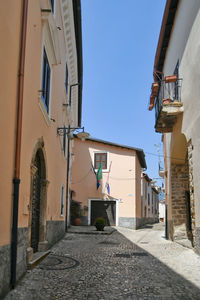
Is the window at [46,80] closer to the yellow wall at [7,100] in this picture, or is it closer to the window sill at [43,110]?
the window sill at [43,110]

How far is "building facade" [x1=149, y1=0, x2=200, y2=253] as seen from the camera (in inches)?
350

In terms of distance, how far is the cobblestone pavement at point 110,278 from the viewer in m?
5.02

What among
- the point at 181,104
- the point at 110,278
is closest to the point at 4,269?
the point at 110,278

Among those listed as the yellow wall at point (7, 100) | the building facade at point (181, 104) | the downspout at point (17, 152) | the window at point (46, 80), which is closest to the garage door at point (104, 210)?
the building facade at point (181, 104)

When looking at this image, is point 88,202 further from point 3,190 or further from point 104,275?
point 3,190

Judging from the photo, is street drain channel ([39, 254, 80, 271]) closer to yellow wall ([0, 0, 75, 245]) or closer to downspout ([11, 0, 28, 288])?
yellow wall ([0, 0, 75, 245])

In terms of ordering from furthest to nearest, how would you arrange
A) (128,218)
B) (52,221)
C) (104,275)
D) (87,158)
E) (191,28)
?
(87,158) → (128,218) → (52,221) → (191,28) → (104,275)

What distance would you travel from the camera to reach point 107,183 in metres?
23.6

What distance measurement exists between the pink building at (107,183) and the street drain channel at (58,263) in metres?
14.6

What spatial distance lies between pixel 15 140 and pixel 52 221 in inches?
220

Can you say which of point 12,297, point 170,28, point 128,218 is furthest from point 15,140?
point 128,218

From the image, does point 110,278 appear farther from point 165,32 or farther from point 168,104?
point 165,32

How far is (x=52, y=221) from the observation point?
408 inches

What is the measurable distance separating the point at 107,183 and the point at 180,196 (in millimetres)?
10629
